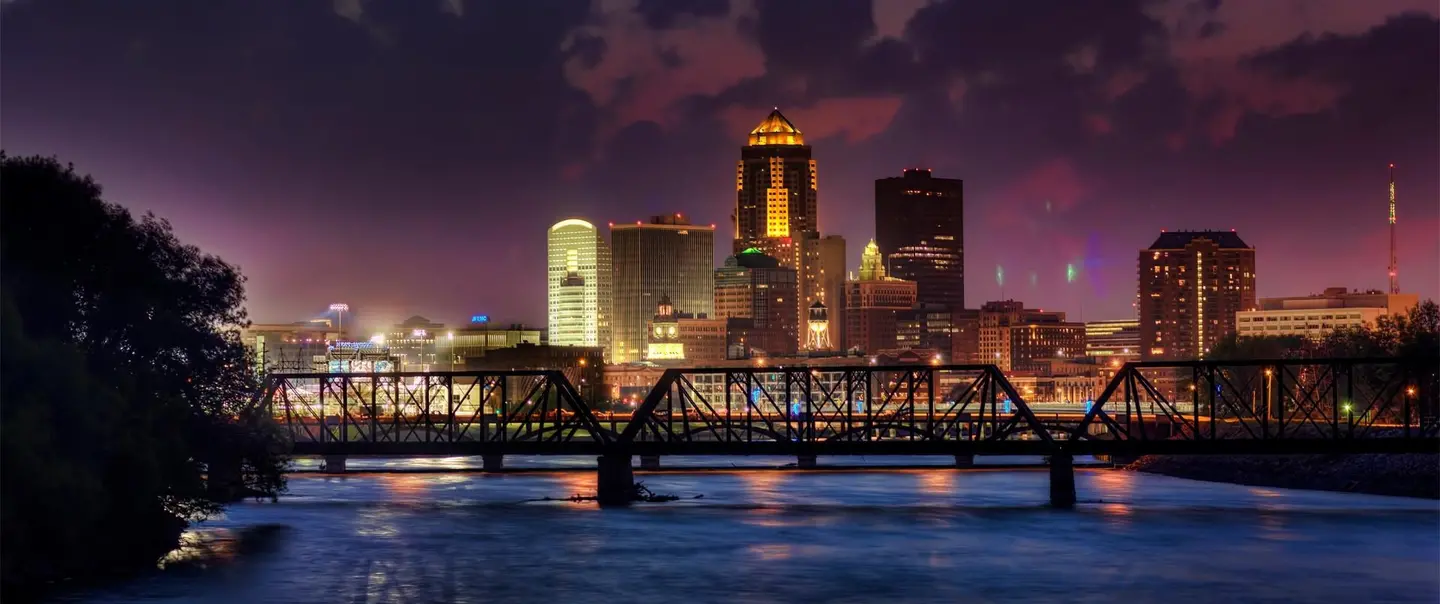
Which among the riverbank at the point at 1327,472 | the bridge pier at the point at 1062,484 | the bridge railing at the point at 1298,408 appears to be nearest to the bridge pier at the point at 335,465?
the bridge railing at the point at 1298,408

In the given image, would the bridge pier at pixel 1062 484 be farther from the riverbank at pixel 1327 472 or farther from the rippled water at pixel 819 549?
the riverbank at pixel 1327 472

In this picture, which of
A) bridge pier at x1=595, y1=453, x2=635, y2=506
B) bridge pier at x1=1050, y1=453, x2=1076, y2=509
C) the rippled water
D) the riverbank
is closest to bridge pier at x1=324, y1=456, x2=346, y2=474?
the rippled water

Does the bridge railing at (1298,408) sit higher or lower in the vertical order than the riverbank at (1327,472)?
higher

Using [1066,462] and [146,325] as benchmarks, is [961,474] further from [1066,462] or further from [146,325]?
[146,325]

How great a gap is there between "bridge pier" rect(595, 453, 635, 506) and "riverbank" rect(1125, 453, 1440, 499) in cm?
4570

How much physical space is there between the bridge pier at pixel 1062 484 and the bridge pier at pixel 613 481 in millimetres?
23873

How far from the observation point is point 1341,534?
92.2 m

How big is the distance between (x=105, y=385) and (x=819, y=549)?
106ft

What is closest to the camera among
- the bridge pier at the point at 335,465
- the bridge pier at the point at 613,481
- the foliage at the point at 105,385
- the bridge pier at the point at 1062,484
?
the foliage at the point at 105,385

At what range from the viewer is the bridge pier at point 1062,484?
110 m

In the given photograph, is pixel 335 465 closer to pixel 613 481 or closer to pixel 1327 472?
pixel 613 481

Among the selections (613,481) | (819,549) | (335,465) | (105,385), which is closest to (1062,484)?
(613,481)

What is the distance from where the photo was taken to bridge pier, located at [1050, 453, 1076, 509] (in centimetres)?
11038

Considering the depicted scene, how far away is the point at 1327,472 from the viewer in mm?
129750
